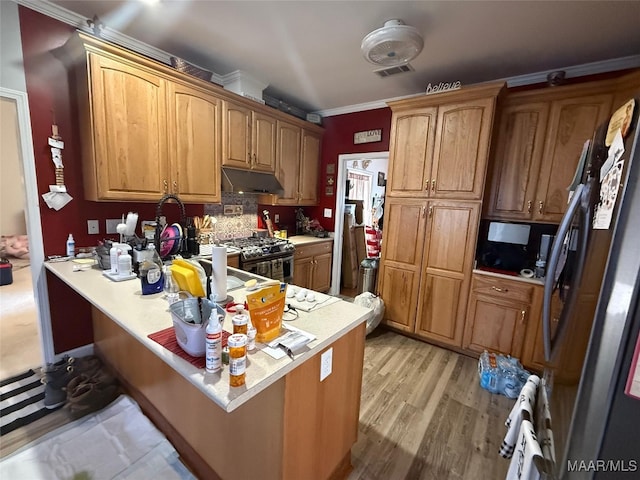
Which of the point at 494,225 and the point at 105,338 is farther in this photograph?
the point at 494,225

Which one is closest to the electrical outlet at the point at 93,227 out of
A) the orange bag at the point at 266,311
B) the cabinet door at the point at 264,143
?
the cabinet door at the point at 264,143

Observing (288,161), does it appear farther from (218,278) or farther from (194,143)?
(218,278)

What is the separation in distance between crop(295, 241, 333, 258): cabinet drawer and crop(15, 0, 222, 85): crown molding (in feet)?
7.67

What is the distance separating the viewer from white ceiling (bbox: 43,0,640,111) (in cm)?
177

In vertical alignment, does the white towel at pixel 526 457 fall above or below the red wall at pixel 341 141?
below

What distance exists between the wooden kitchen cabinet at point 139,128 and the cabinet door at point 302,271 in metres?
1.40

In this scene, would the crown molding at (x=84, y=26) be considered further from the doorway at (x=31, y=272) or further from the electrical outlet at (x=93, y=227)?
the electrical outlet at (x=93, y=227)

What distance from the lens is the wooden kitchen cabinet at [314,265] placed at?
11.5ft

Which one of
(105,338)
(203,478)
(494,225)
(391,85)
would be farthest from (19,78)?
(494,225)

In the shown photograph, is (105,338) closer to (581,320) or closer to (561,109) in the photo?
(581,320)

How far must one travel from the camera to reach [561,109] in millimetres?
2271

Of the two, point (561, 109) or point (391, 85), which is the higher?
point (391, 85)

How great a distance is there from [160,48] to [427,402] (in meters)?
3.69

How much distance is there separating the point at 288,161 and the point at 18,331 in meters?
3.27
